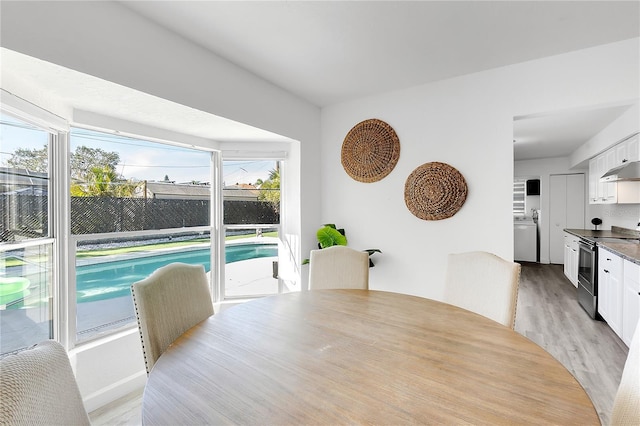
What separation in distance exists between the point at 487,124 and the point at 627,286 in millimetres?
1866

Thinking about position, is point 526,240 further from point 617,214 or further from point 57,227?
point 57,227

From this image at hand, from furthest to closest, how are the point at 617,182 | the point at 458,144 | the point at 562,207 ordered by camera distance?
the point at 562,207, the point at 617,182, the point at 458,144

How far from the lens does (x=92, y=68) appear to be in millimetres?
1558

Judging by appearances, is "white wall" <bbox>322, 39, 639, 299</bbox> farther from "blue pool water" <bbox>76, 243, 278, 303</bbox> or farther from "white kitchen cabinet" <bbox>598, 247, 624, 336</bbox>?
"blue pool water" <bbox>76, 243, 278, 303</bbox>

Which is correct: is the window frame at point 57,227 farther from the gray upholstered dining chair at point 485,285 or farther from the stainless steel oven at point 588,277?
the stainless steel oven at point 588,277

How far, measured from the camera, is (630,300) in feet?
8.23

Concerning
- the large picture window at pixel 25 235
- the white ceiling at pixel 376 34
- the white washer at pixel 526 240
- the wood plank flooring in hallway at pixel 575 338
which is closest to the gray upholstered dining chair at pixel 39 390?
the large picture window at pixel 25 235

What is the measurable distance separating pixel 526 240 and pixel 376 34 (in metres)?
6.75

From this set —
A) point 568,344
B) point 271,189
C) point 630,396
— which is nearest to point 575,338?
point 568,344

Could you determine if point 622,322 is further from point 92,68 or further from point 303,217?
point 92,68

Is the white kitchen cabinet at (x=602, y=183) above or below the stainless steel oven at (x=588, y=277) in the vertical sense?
above

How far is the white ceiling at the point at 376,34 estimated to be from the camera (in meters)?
1.73

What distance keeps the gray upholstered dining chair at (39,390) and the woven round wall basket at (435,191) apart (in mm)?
2708

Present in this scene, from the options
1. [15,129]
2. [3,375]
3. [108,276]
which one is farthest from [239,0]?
[108,276]
